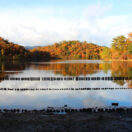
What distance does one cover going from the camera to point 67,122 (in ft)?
35.9

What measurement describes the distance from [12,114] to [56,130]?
429 centimetres

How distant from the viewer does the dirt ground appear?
1000 centimetres

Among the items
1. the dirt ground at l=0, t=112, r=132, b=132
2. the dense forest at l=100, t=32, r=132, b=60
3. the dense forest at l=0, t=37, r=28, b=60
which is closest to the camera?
the dirt ground at l=0, t=112, r=132, b=132

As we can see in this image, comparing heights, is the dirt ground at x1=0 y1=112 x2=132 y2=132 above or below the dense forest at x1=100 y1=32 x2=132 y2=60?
below

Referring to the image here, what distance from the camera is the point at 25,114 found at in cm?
→ 1274

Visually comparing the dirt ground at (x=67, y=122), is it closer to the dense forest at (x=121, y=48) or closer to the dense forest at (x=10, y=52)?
the dense forest at (x=121, y=48)

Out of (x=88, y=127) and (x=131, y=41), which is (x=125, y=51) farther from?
(x=88, y=127)

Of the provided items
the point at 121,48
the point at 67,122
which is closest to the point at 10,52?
the point at 121,48

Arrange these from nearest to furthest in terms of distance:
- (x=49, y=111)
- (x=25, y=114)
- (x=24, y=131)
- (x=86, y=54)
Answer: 1. (x=24, y=131)
2. (x=25, y=114)
3. (x=49, y=111)
4. (x=86, y=54)

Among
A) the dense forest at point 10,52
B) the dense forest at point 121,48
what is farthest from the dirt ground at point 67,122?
the dense forest at point 10,52

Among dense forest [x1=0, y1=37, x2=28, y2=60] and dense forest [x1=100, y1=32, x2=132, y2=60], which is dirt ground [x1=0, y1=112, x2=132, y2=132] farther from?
dense forest [x1=0, y1=37, x2=28, y2=60]

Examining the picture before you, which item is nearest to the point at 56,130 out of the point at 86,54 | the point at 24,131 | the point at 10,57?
the point at 24,131

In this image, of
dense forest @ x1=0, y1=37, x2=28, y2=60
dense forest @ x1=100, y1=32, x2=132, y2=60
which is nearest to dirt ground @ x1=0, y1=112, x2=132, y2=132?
dense forest @ x1=100, y1=32, x2=132, y2=60

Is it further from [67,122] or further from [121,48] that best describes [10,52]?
[67,122]
